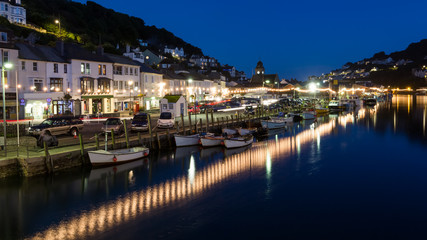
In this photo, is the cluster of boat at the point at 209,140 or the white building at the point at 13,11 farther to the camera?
the white building at the point at 13,11

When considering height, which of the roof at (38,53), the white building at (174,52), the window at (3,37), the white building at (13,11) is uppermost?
the white building at (174,52)

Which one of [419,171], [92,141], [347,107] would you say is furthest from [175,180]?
[347,107]

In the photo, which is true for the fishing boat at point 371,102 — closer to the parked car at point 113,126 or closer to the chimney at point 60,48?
the chimney at point 60,48

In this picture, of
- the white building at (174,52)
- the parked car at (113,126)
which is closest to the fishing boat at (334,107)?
the parked car at (113,126)

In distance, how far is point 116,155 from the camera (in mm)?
31297

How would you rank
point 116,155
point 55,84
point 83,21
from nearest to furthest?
point 116,155, point 55,84, point 83,21

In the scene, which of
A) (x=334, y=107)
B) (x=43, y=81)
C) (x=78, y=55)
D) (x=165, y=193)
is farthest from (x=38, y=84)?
(x=334, y=107)

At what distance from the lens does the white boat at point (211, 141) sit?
4097cm

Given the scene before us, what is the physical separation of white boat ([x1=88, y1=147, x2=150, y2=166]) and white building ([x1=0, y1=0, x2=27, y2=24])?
83571 mm

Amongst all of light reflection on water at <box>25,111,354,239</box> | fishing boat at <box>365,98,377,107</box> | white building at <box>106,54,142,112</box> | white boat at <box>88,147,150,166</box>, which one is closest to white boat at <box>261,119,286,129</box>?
light reflection on water at <box>25,111,354,239</box>

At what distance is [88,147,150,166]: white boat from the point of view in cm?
2984

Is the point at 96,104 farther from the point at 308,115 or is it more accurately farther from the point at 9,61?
the point at 308,115

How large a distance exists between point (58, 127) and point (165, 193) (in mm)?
16194

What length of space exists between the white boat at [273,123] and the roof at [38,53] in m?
32.7
